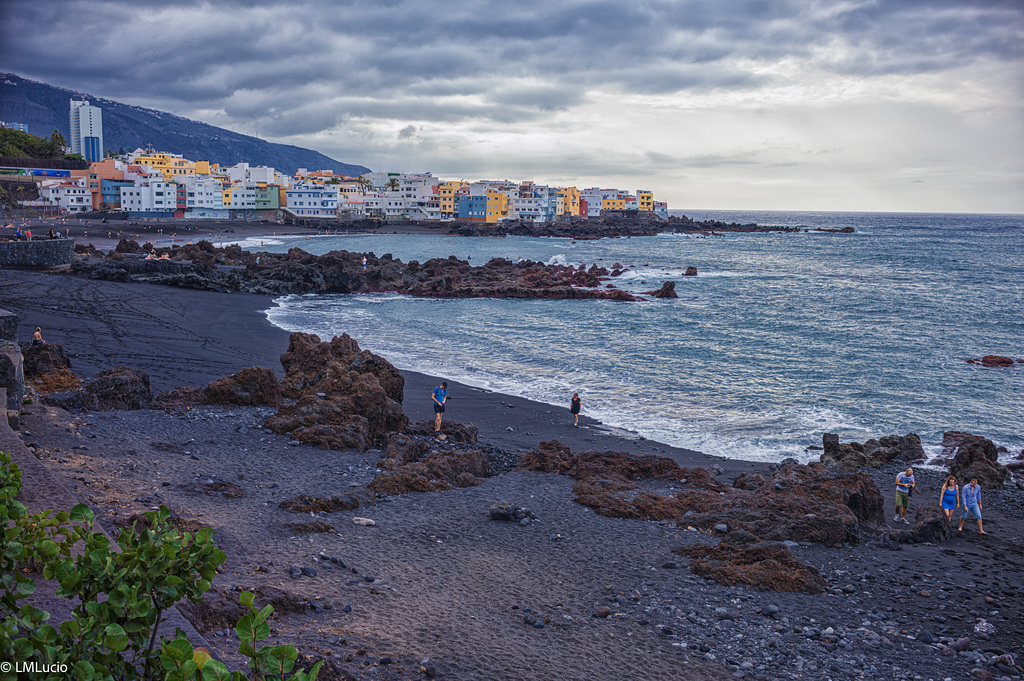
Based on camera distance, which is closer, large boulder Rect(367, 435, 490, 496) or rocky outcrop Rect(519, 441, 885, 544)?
rocky outcrop Rect(519, 441, 885, 544)

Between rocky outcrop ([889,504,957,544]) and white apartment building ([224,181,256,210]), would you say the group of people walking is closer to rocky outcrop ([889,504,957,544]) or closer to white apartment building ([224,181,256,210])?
rocky outcrop ([889,504,957,544])

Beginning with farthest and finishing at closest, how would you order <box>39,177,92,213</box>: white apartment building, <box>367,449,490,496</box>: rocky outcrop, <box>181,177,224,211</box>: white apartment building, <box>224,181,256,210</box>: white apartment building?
1. <box>224,181,256,210</box>: white apartment building
2. <box>181,177,224,211</box>: white apartment building
3. <box>39,177,92,213</box>: white apartment building
4. <box>367,449,490,496</box>: rocky outcrop

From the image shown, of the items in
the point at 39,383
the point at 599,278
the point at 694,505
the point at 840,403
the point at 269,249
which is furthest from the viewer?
the point at 269,249

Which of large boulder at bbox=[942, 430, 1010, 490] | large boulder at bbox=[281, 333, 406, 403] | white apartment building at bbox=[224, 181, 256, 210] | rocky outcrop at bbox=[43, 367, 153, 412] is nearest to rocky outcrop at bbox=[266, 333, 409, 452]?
large boulder at bbox=[281, 333, 406, 403]

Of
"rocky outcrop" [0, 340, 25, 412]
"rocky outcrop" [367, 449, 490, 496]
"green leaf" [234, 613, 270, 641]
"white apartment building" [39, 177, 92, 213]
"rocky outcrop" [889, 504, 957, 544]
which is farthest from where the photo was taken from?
"white apartment building" [39, 177, 92, 213]

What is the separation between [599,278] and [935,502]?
47726 millimetres

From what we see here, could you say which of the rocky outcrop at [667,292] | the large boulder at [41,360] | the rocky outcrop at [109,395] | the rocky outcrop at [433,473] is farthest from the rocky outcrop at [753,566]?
the rocky outcrop at [667,292]

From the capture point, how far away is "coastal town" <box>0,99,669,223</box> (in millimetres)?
101750

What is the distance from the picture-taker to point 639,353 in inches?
1188

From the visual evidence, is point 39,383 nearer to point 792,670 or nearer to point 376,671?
point 376,671

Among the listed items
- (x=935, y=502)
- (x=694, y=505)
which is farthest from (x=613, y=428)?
(x=935, y=502)

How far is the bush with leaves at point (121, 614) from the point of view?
248 centimetres

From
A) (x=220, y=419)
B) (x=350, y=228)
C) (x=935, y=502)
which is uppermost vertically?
(x=350, y=228)

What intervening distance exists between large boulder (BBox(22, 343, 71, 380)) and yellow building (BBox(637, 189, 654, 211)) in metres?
163
